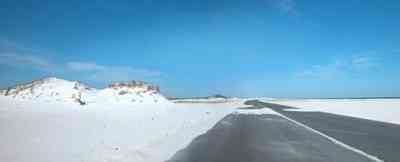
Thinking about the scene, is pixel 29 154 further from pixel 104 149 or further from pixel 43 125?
pixel 43 125

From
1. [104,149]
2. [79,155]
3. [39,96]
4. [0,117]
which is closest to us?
[79,155]

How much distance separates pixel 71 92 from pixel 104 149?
22045 mm

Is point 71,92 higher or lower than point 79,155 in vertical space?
higher

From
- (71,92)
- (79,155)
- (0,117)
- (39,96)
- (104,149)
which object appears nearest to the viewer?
(79,155)

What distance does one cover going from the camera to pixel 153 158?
10266mm

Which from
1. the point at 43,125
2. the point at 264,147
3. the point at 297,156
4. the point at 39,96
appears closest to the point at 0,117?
the point at 43,125

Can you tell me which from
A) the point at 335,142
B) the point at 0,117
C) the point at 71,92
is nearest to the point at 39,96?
the point at 71,92

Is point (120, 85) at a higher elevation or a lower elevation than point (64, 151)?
higher

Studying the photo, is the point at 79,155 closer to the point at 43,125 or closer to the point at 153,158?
the point at 153,158

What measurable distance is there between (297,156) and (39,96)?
23.7 meters

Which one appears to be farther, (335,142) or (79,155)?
(335,142)

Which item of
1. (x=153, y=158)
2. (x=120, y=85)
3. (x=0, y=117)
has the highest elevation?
(x=120, y=85)

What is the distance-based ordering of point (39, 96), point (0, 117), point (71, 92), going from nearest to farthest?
point (0, 117), point (39, 96), point (71, 92)

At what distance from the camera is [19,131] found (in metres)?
11.6
